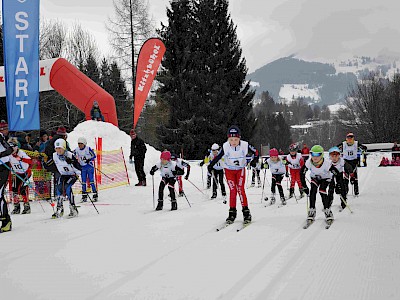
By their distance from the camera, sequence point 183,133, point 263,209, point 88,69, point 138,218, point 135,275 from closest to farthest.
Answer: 1. point 135,275
2. point 138,218
3. point 263,209
4. point 183,133
5. point 88,69

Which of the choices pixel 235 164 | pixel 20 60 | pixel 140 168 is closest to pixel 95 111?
pixel 140 168

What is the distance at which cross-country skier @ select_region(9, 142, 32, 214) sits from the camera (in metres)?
8.71

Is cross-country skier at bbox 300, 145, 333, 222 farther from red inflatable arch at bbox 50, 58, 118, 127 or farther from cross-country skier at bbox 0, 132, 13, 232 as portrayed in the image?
red inflatable arch at bbox 50, 58, 118, 127

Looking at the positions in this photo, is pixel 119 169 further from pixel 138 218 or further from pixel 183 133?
pixel 183 133

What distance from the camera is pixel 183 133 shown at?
32.8 metres

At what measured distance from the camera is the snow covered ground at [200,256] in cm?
395

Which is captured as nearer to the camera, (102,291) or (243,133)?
(102,291)

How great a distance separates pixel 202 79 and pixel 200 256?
28865mm

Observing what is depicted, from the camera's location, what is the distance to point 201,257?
16.7 feet

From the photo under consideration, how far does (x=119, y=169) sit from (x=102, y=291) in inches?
478

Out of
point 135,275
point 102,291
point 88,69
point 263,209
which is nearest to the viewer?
point 102,291

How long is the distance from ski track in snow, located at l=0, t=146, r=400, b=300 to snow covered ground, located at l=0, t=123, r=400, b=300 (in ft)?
0.04

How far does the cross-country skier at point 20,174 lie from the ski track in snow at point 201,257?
0.53m

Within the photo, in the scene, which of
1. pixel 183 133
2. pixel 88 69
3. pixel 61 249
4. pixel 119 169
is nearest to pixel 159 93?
pixel 183 133
